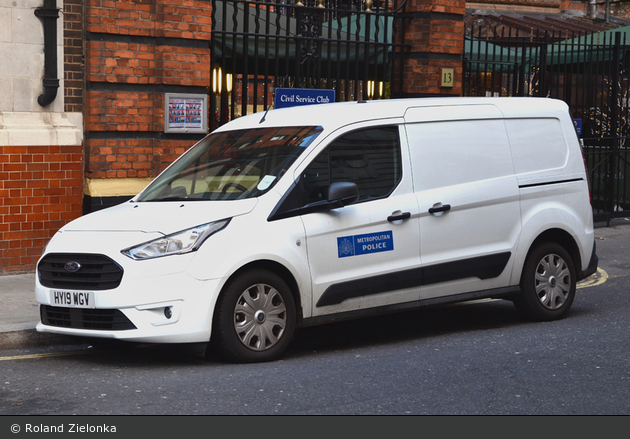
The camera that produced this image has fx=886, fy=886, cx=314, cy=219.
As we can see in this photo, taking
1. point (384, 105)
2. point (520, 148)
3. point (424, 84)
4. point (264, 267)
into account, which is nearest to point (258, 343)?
point (264, 267)

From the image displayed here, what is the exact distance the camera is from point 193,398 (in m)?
5.38

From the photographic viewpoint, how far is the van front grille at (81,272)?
6.07 meters

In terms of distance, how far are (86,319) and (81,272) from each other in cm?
33

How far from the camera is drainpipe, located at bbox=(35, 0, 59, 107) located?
1005cm

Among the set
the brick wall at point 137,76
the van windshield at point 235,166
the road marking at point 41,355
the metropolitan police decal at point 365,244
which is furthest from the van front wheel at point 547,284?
the brick wall at point 137,76

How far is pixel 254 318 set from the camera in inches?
248

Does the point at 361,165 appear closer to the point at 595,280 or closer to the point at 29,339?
the point at 29,339

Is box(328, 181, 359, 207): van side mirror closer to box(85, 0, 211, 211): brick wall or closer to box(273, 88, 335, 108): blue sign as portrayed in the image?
box(273, 88, 335, 108): blue sign

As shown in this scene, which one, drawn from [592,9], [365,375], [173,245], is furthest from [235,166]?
[592,9]

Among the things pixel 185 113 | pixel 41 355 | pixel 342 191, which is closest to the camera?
pixel 342 191

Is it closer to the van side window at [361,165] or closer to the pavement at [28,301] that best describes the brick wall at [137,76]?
the pavement at [28,301]

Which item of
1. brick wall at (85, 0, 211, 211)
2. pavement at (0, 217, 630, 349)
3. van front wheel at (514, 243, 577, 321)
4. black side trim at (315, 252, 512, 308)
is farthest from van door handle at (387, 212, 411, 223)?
brick wall at (85, 0, 211, 211)

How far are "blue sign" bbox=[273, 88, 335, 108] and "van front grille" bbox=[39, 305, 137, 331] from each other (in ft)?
15.3

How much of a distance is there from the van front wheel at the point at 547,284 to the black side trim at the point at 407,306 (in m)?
0.14
